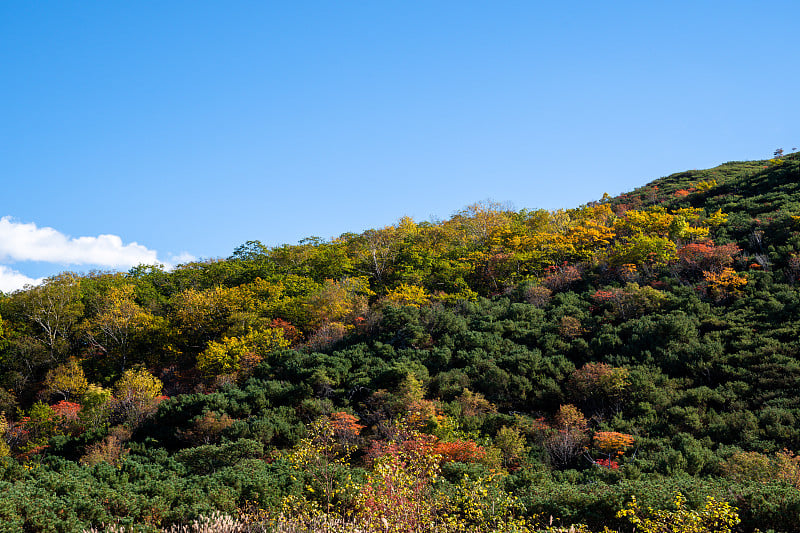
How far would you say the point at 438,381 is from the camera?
81.4ft

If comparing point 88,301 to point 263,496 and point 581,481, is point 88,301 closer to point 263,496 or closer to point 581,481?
point 263,496

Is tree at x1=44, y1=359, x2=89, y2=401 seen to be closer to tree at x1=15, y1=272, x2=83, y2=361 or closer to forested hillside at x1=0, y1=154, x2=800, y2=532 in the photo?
forested hillside at x1=0, y1=154, x2=800, y2=532

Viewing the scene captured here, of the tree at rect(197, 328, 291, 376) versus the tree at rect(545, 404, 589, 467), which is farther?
the tree at rect(197, 328, 291, 376)

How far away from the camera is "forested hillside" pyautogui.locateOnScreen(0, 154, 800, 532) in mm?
10852

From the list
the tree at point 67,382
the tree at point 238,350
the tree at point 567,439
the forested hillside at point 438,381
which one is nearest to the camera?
the forested hillside at point 438,381

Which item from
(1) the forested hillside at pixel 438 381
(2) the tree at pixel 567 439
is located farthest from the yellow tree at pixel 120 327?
(2) the tree at pixel 567 439

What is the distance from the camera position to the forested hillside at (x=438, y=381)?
10852mm

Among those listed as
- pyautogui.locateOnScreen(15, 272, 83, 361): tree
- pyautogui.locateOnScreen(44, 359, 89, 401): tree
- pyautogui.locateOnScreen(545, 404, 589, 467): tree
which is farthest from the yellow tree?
pyautogui.locateOnScreen(545, 404, 589, 467): tree

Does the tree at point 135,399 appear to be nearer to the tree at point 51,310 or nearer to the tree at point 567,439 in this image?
the tree at point 51,310

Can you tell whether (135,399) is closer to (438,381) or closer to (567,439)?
(438,381)

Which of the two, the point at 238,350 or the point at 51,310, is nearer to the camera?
the point at 238,350

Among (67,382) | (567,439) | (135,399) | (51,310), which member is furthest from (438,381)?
(51,310)

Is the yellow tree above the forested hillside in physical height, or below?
above

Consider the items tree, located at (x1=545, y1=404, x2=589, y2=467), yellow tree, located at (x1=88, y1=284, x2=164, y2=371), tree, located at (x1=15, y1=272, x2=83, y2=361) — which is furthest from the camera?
tree, located at (x1=15, y1=272, x2=83, y2=361)
